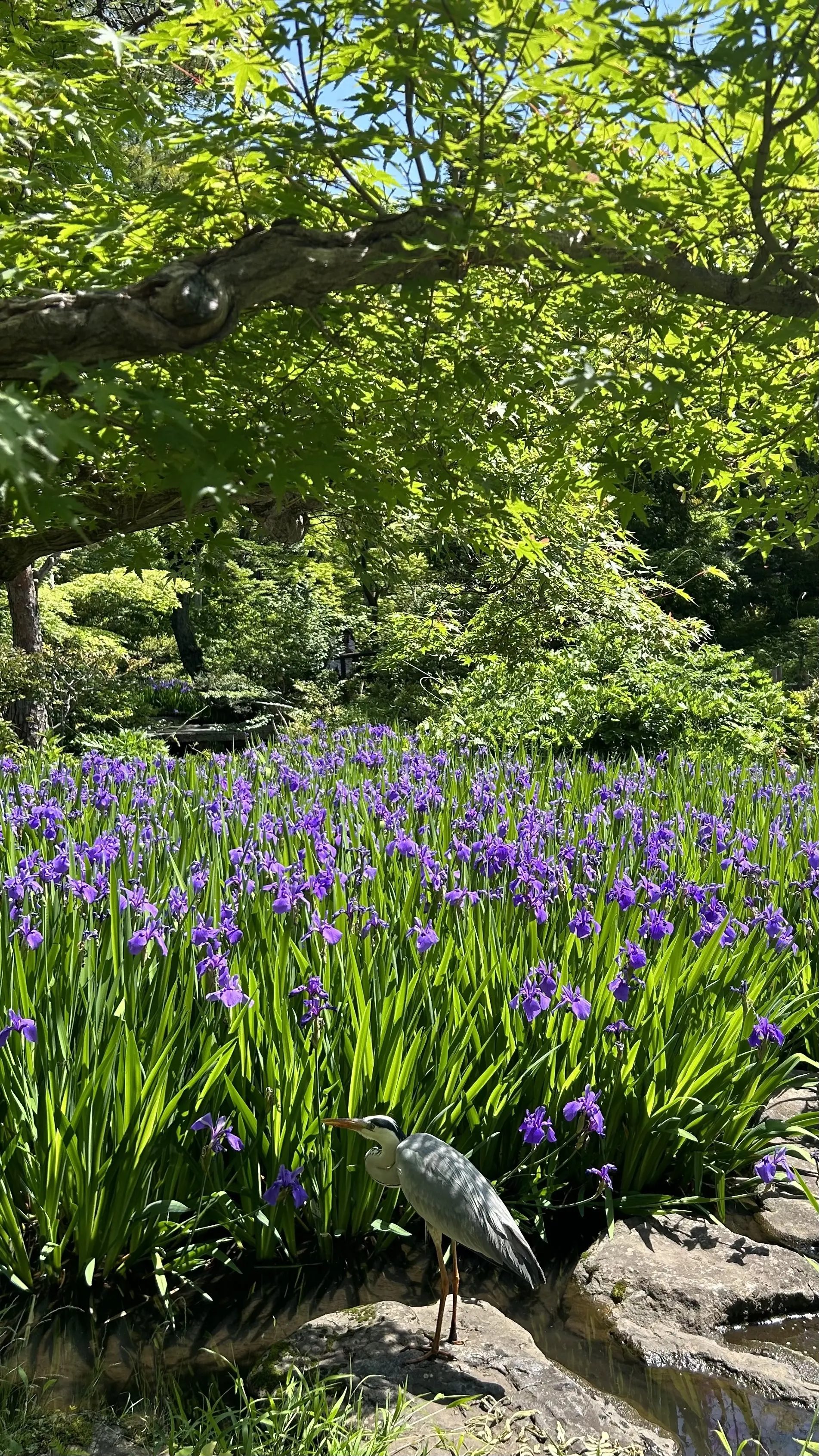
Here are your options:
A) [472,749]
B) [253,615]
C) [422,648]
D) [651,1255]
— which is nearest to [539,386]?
[651,1255]

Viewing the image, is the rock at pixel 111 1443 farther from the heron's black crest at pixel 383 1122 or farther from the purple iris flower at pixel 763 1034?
the purple iris flower at pixel 763 1034

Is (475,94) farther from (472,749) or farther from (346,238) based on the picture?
(472,749)

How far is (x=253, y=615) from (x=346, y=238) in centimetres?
1453

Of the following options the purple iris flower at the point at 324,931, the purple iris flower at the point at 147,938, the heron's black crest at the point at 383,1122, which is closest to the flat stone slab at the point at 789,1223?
the heron's black crest at the point at 383,1122

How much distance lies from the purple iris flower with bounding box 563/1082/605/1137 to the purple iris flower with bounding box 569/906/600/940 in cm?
53

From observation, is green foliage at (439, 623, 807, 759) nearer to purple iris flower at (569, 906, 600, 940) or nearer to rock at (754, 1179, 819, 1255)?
purple iris flower at (569, 906, 600, 940)

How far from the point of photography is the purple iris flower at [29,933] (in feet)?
8.66

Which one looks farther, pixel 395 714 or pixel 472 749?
pixel 395 714

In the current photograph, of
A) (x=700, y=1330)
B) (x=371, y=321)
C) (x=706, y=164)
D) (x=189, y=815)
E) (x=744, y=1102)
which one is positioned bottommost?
(x=700, y=1330)

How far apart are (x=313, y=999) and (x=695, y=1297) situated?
114 centimetres

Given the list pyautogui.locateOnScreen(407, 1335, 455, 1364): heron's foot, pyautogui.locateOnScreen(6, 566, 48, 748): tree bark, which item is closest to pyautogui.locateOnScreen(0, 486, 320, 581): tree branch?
pyautogui.locateOnScreen(407, 1335, 455, 1364): heron's foot

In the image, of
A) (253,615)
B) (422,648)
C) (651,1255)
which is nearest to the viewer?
(651,1255)

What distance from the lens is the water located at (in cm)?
200

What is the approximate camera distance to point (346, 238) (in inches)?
89.4
